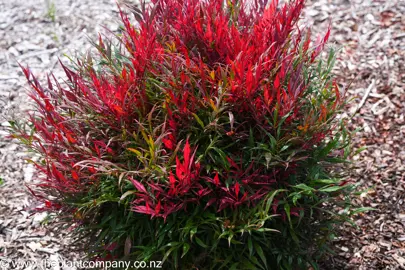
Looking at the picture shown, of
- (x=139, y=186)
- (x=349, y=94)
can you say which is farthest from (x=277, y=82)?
(x=349, y=94)

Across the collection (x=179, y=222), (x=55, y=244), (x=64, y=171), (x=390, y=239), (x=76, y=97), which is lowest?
(x=390, y=239)

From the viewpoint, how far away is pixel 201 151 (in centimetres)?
238

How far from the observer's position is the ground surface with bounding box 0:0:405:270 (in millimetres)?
3320

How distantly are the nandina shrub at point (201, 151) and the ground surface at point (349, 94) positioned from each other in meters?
0.34

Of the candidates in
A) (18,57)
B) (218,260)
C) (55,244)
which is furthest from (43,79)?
(218,260)

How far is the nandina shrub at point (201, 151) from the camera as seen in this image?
7.48 feet

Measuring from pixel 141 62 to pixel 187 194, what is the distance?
0.66 metres

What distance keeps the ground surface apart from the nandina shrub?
34cm

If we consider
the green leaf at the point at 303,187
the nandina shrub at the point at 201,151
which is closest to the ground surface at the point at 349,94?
the nandina shrub at the point at 201,151

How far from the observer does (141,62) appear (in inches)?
95.0

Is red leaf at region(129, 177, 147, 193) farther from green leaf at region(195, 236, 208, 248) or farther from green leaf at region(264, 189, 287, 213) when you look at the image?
green leaf at region(264, 189, 287, 213)

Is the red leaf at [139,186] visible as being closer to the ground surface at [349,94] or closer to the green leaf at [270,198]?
the green leaf at [270,198]

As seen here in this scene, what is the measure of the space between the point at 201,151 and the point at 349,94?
2280 millimetres

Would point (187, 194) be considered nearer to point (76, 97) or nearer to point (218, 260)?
point (218, 260)
